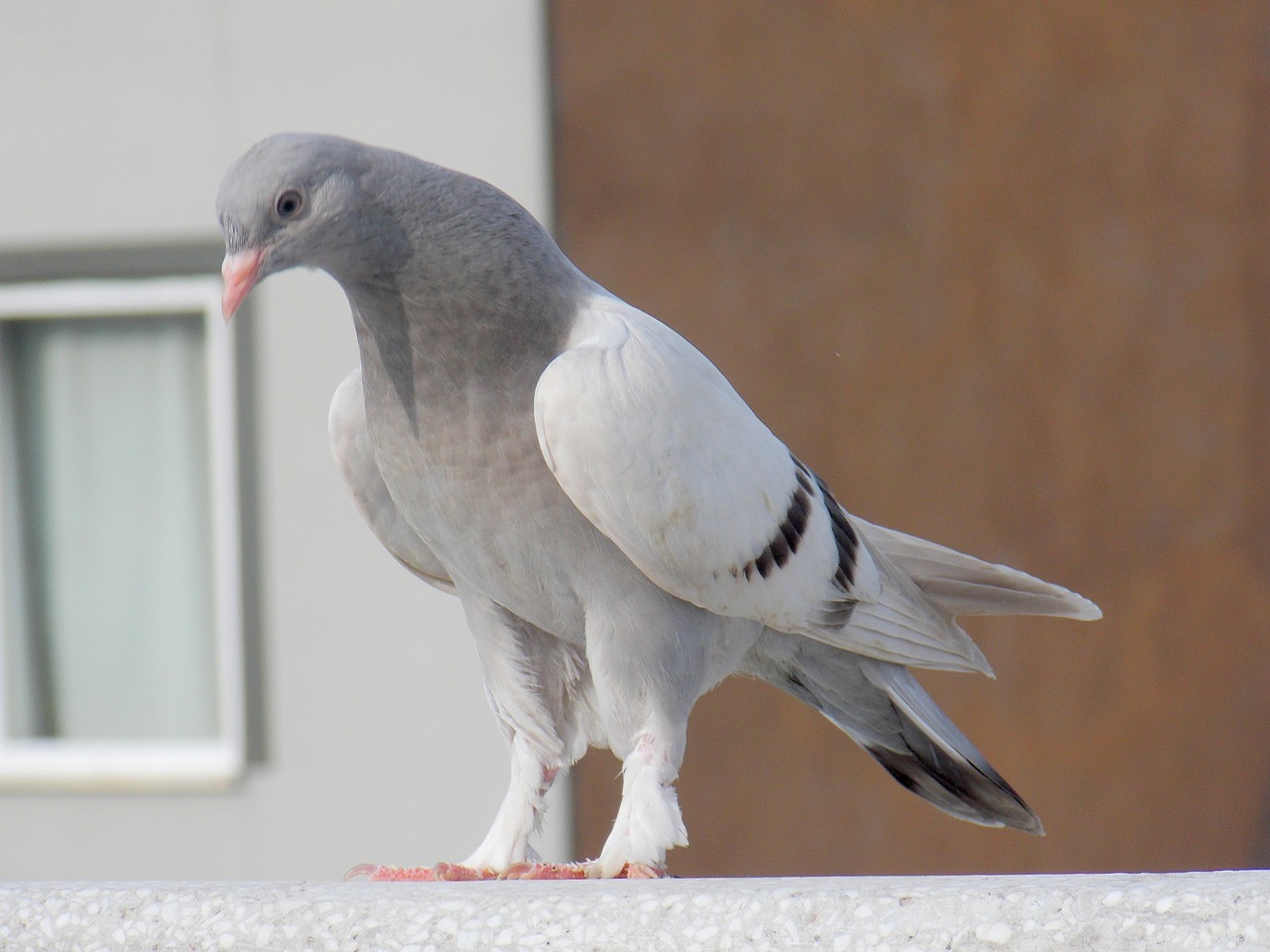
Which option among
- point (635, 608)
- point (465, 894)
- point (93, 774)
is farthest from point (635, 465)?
point (93, 774)

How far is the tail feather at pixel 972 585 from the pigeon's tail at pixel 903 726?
20 centimetres

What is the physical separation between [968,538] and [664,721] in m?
2.83

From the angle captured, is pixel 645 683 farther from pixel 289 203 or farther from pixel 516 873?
pixel 289 203

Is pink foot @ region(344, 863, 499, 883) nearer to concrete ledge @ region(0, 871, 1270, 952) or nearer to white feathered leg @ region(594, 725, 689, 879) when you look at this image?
white feathered leg @ region(594, 725, 689, 879)

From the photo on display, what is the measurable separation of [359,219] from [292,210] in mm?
107

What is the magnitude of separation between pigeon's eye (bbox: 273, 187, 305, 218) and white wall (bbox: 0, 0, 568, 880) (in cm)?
285

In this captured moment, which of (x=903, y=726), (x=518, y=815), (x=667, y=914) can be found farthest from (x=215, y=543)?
(x=667, y=914)

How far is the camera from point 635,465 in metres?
2.10

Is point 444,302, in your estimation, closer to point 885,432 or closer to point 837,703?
point 837,703

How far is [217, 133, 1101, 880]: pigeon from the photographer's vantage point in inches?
81.7

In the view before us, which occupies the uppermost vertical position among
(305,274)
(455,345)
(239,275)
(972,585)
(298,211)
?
(305,274)

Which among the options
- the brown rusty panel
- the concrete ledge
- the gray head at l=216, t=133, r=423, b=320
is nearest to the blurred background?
the brown rusty panel

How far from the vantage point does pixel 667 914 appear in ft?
5.17

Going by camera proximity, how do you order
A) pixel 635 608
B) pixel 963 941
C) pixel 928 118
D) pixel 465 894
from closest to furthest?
pixel 963 941, pixel 465 894, pixel 635 608, pixel 928 118
